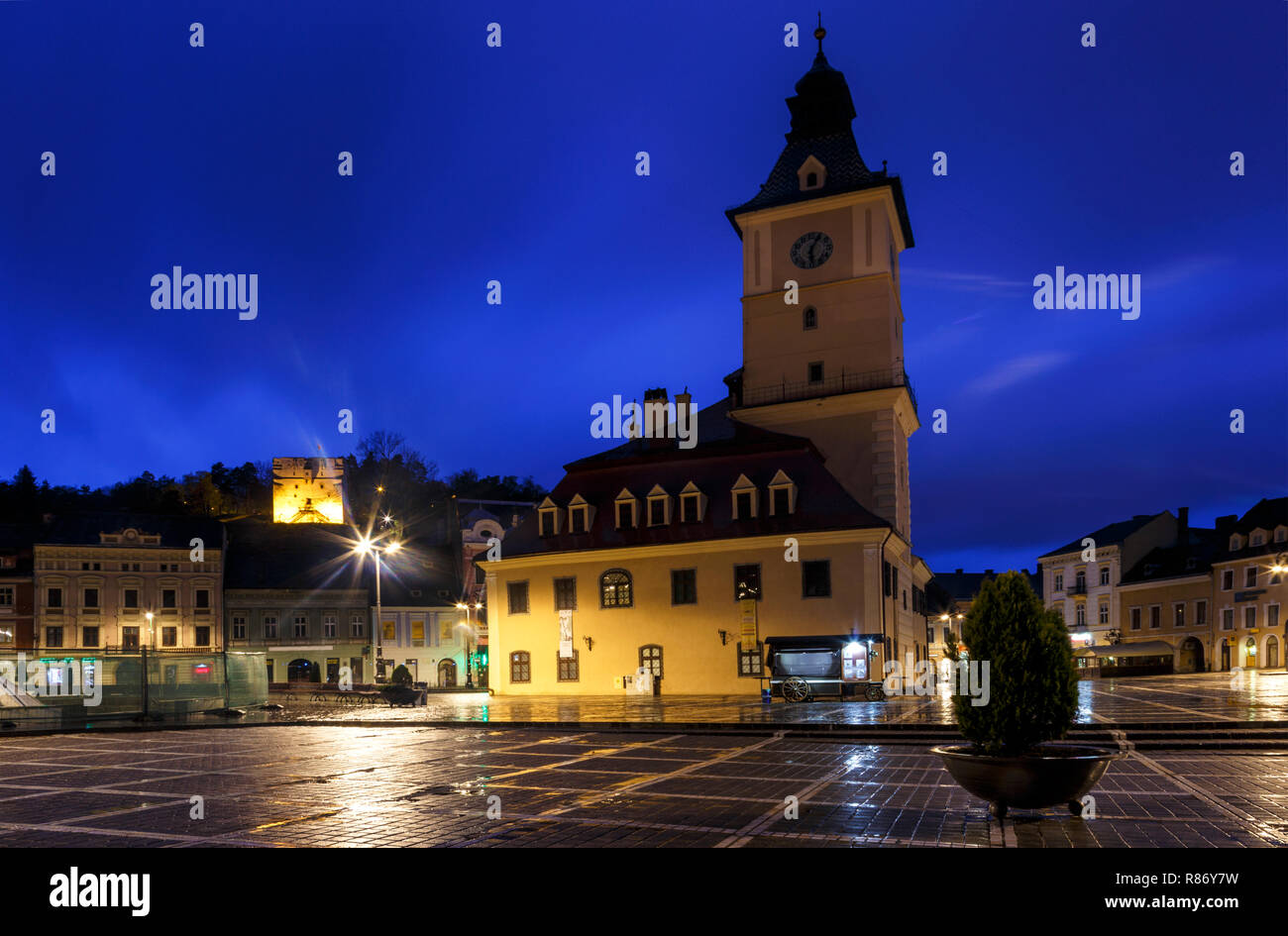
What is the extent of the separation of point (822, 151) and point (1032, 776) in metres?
41.4

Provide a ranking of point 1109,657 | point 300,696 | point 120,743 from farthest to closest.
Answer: point 1109,657 < point 300,696 < point 120,743

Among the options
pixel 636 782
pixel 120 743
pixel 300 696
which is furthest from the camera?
pixel 300 696

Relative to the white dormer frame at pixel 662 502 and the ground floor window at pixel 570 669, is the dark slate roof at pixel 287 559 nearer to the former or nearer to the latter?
the ground floor window at pixel 570 669

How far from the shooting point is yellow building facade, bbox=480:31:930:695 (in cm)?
3641

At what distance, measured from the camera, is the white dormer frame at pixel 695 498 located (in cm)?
3875

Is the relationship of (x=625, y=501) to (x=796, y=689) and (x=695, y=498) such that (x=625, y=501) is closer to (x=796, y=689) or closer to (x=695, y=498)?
(x=695, y=498)

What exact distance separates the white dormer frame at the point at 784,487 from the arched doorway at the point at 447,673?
35.4 metres

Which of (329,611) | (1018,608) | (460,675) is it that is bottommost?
(460,675)

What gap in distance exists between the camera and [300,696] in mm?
37531

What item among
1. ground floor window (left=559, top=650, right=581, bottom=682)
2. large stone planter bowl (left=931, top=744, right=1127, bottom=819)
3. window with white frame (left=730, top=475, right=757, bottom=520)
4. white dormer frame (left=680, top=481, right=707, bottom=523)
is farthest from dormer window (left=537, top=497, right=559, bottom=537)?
large stone planter bowl (left=931, top=744, right=1127, bottom=819)

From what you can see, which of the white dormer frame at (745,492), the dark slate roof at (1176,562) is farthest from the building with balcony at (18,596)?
the dark slate roof at (1176,562)
